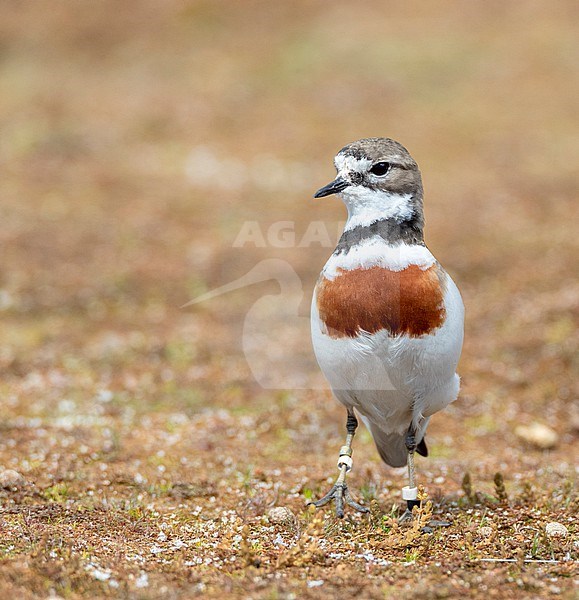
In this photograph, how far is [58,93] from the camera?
82.2 feet

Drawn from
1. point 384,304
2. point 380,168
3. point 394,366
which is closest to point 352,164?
point 380,168

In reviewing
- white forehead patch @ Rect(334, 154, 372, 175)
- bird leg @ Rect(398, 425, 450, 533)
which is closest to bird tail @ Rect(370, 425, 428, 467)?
bird leg @ Rect(398, 425, 450, 533)

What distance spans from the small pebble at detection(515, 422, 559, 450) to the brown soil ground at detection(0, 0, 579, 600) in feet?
0.12

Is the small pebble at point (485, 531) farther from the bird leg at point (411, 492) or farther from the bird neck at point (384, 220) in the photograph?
the bird neck at point (384, 220)

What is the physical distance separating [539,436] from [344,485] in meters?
3.76

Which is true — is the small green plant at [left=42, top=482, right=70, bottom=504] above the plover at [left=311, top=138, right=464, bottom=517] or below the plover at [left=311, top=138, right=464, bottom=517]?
below

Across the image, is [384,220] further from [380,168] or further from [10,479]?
[10,479]

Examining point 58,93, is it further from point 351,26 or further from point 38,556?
point 38,556

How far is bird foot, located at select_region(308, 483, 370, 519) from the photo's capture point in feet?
21.5

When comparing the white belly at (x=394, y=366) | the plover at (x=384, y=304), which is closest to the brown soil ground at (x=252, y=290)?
the white belly at (x=394, y=366)

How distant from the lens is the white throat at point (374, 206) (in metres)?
6.23

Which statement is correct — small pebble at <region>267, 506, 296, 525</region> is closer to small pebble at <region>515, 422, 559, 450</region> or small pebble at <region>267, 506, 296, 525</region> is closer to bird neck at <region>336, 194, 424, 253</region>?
bird neck at <region>336, 194, 424, 253</region>

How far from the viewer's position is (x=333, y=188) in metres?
6.22

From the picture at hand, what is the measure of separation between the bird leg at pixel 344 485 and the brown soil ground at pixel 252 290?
0.40ft
